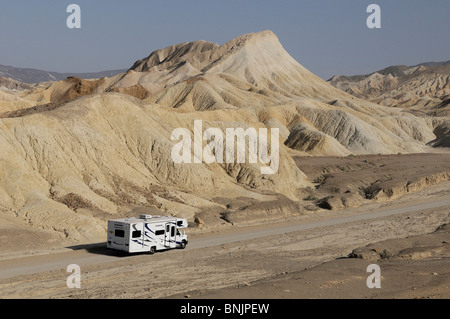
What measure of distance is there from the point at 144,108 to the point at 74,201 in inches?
752

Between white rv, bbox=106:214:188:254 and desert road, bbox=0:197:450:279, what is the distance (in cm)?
58

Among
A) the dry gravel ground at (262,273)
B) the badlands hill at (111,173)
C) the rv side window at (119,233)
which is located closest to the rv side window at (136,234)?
the rv side window at (119,233)

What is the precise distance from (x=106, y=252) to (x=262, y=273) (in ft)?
31.3

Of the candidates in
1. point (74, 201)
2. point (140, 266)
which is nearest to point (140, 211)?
point (74, 201)

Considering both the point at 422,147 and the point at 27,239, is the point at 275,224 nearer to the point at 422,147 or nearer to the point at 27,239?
the point at 27,239

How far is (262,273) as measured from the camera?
25953 mm

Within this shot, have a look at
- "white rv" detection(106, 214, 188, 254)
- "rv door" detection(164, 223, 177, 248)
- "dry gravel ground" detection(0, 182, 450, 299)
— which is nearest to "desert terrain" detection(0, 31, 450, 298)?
"dry gravel ground" detection(0, 182, 450, 299)

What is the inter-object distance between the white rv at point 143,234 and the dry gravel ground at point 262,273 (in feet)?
1.88

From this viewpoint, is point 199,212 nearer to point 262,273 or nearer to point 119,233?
point 119,233

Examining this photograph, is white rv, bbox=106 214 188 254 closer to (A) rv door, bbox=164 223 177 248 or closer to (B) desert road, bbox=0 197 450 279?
(A) rv door, bbox=164 223 177 248

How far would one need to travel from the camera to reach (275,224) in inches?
1687

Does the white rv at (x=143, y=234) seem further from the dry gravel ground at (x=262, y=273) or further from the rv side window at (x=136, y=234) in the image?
the dry gravel ground at (x=262, y=273)

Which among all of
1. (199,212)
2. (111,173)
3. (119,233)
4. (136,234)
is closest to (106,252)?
(119,233)

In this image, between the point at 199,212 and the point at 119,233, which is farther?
the point at 199,212
